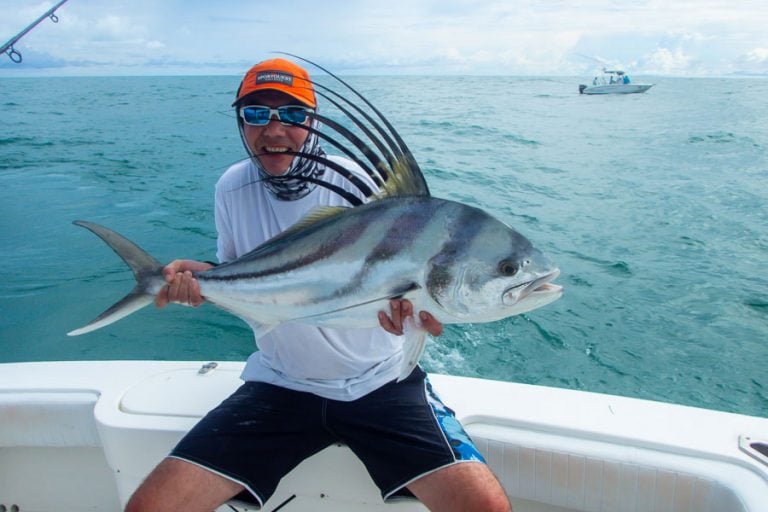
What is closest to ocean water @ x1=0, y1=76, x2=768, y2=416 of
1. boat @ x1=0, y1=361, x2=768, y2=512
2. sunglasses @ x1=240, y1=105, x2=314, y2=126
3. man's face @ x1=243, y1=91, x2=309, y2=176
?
boat @ x1=0, y1=361, x2=768, y2=512

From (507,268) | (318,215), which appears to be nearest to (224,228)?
(318,215)

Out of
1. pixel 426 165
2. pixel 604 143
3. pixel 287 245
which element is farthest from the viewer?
pixel 604 143

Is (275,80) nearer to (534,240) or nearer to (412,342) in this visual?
(412,342)

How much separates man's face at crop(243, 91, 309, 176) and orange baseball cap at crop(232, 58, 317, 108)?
3cm

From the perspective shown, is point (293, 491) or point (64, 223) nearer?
point (293, 491)

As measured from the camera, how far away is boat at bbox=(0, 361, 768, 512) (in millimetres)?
1965

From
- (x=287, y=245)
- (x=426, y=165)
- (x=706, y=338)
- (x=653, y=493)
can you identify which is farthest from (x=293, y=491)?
(x=426, y=165)

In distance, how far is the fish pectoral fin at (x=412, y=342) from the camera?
5.49 ft

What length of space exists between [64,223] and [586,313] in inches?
302

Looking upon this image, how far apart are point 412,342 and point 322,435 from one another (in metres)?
0.61

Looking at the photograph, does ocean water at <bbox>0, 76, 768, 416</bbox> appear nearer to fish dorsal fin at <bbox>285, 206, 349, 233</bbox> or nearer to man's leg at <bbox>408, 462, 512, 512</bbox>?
man's leg at <bbox>408, 462, 512, 512</bbox>

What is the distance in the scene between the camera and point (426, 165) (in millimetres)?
12633

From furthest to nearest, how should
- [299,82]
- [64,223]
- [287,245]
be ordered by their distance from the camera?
1. [64,223]
2. [299,82]
3. [287,245]

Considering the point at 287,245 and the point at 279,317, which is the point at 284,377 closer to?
the point at 279,317
